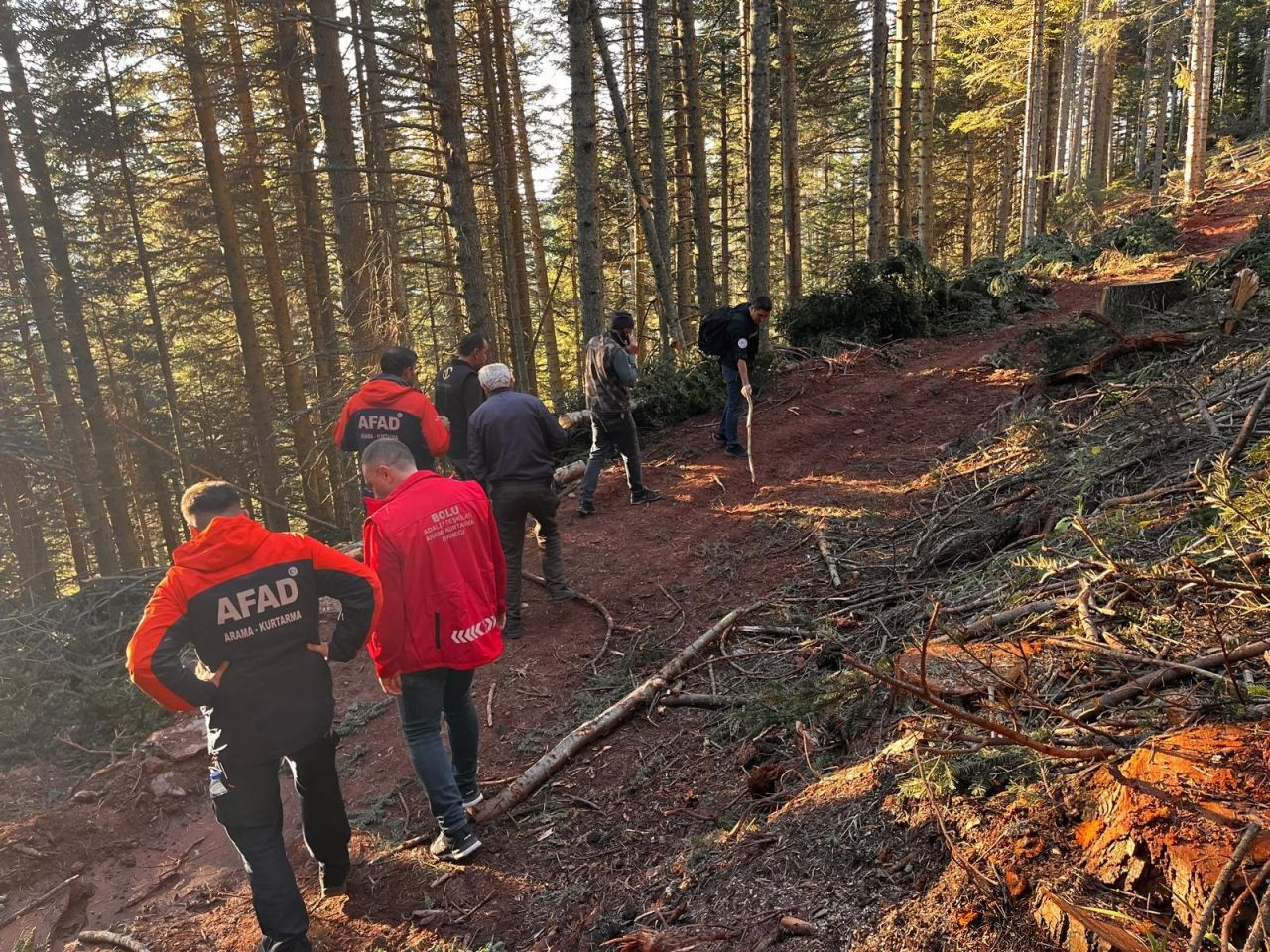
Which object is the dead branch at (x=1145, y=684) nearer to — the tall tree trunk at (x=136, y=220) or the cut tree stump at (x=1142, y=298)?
A: the cut tree stump at (x=1142, y=298)

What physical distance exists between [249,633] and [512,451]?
285 cm

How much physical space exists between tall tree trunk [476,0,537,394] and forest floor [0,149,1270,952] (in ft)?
28.0

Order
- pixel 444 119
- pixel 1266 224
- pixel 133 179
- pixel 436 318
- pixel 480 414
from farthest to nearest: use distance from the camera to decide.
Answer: pixel 436 318
pixel 133 179
pixel 1266 224
pixel 444 119
pixel 480 414

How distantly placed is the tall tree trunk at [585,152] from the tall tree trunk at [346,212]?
279cm

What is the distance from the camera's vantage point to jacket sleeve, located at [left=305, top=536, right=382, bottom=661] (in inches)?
140

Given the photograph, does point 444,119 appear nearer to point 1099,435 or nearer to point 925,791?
point 1099,435

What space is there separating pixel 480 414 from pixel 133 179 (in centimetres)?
1507

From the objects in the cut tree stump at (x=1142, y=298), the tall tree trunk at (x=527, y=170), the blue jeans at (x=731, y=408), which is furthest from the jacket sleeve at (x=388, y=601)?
the tall tree trunk at (x=527, y=170)

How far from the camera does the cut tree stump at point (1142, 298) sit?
26.8 feet

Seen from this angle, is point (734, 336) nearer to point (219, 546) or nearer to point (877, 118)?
point (219, 546)

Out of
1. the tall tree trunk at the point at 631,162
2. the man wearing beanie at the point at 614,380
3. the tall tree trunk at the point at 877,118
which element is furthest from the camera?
the tall tree trunk at the point at 877,118

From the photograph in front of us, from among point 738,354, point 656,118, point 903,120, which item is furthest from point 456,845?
point 903,120

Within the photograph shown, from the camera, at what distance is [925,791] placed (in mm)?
2508

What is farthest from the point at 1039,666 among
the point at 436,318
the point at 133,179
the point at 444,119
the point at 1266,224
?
the point at 436,318
